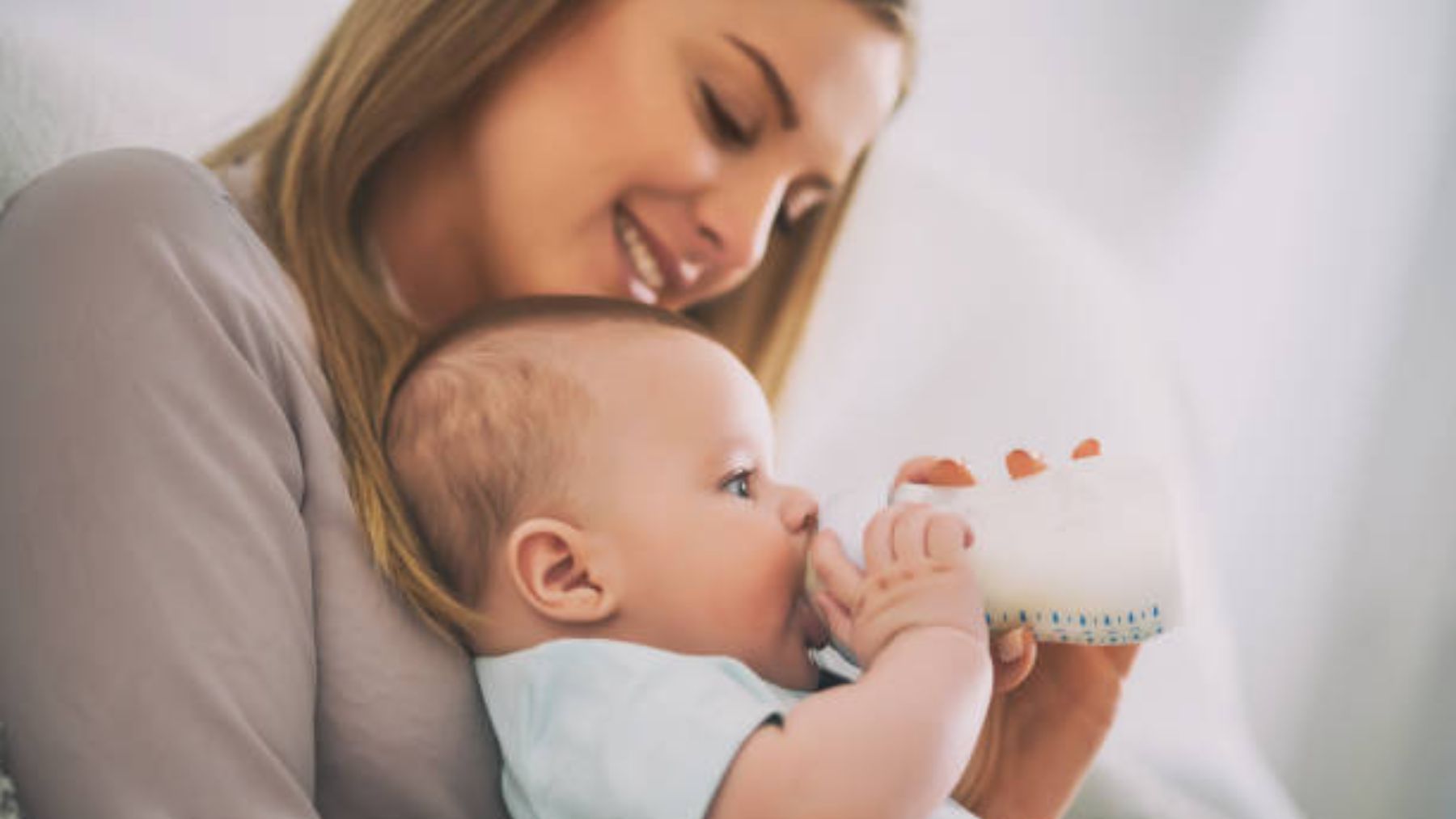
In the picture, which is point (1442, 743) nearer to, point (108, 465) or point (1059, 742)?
point (1059, 742)

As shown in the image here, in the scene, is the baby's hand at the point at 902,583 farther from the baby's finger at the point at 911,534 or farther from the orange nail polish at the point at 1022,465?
the orange nail polish at the point at 1022,465

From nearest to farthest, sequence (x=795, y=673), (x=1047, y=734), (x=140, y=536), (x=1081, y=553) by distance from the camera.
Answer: (x=140, y=536)
(x=1081, y=553)
(x=795, y=673)
(x=1047, y=734)

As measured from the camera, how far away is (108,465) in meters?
0.67

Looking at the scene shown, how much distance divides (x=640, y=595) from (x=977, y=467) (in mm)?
871

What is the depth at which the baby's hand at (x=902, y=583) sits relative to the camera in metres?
0.76

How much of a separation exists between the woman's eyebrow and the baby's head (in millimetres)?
346

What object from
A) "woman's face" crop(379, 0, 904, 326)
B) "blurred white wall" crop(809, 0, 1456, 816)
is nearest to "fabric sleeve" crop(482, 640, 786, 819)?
"woman's face" crop(379, 0, 904, 326)

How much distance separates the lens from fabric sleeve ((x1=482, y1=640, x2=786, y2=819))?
0.70 m

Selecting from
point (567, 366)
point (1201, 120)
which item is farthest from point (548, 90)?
point (1201, 120)

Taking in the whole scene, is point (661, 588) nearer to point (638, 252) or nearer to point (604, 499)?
point (604, 499)

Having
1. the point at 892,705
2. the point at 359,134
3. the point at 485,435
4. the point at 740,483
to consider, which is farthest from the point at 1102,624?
the point at 359,134

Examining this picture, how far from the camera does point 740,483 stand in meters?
0.89

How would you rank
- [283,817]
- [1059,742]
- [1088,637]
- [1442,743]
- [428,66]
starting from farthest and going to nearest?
1. [1442,743]
2. [428,66]
3. [1059,742]
4. [1088,637]
5. [283,817]

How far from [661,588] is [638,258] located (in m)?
0.51
